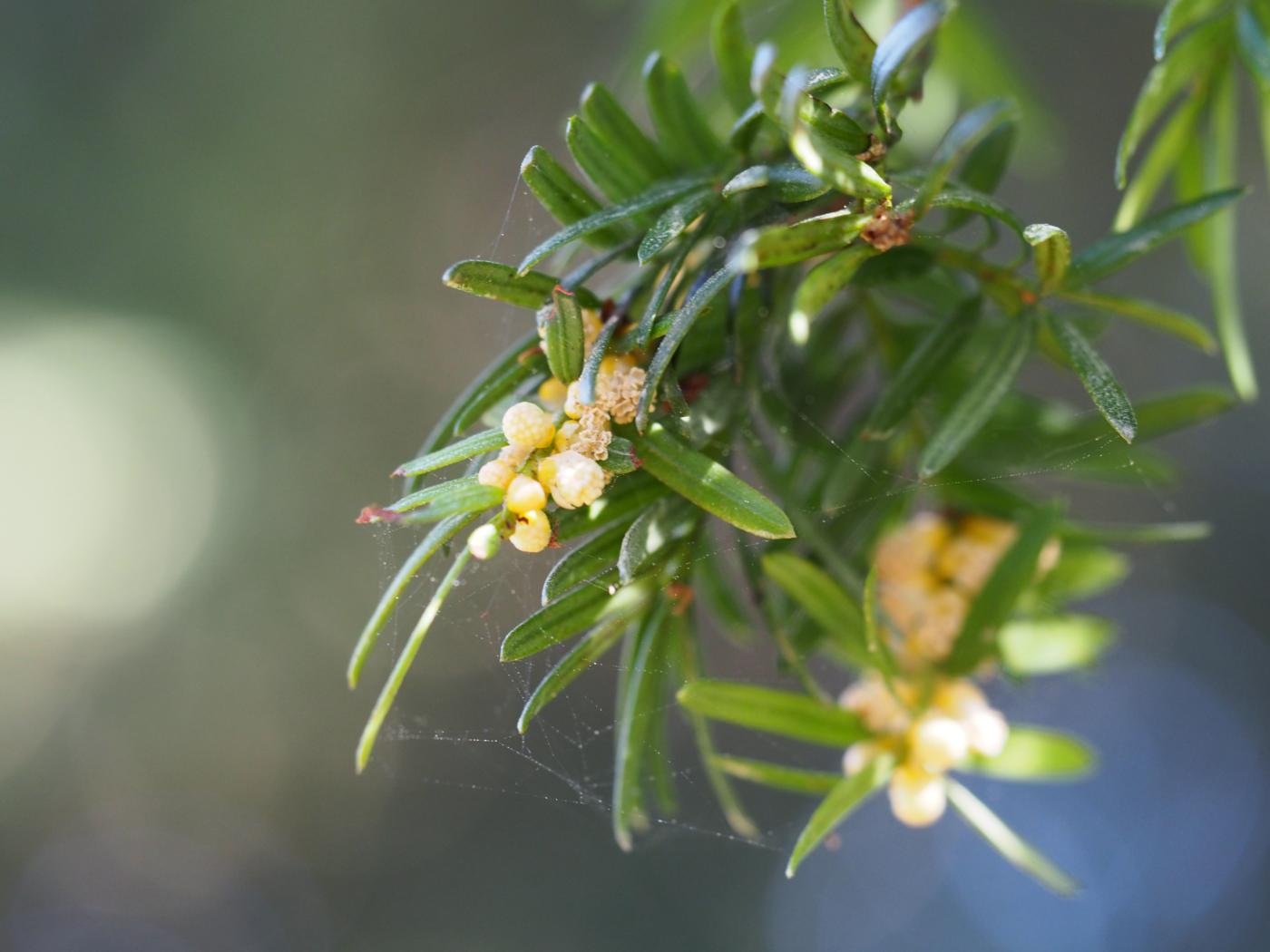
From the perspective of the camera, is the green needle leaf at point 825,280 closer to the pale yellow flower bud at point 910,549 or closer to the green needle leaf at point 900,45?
the green needle leaf at point 900,45

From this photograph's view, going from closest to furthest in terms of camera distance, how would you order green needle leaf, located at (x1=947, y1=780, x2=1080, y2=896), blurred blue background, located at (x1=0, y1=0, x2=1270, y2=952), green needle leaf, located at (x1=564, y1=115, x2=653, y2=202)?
1. green needle leaf, located at (x1=564, y1=115, x2=653, y2=202)
2. green needle leaf, located at (x1=947, y1=780, x2=1080, y2=896)
3. blurred blue background, located at (x1=0, y1=0, x2=1270, y2=952)

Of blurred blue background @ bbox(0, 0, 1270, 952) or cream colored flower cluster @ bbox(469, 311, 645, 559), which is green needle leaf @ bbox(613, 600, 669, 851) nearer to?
cream colored flower cluster @ bbox(469, 311, 645, 559)

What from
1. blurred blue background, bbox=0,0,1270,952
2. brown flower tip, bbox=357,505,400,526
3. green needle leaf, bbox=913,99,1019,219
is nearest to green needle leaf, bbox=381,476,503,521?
brown flower tip, bbox=357,505,400,526

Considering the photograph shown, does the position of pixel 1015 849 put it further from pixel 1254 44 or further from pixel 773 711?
pixel 1254 44

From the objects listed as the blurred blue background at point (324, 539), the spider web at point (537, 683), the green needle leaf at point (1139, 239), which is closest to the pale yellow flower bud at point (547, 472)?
the spider web at point (537, 683)

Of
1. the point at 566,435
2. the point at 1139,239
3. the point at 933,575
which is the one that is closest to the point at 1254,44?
the point at 1139,239

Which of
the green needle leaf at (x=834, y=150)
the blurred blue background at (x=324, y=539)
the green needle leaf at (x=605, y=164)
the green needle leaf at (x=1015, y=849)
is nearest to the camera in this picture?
the green needle leaf at (x=834, y=150)
